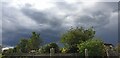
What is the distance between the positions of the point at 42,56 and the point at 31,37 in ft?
40.6

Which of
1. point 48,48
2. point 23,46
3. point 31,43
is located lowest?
point 48,48

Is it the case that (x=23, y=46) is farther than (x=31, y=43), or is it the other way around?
(x=31, y=43)

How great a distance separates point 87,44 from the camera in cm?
2177

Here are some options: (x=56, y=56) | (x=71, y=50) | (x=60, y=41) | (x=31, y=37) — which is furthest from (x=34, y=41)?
(x=56, y=56)

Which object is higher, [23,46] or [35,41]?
[35,41]

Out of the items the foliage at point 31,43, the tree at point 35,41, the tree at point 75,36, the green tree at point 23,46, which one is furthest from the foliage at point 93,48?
the tree at point 35,41

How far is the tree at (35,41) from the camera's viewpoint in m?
33.8

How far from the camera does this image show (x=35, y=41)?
34156 millimetres

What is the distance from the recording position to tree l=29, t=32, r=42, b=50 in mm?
33750

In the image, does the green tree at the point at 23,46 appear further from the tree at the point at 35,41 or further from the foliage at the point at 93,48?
the foliage at the point at 93,48

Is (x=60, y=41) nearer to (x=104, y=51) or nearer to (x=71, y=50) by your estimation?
(x=71, y=50)

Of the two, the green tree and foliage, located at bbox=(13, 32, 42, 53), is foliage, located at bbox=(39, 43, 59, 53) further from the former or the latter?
foliage, located at bbox=(13, 32, 42, 53)

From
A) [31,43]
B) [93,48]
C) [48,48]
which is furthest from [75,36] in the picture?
[31,43]

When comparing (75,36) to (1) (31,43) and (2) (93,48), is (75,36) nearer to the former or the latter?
(2) (93,48)
